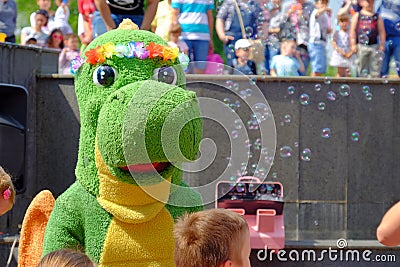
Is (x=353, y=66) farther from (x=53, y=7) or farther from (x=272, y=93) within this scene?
(x=53, y=7)

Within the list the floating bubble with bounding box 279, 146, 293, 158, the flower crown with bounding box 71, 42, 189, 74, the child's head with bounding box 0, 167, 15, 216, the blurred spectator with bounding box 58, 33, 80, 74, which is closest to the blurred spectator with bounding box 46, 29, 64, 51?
the blurred spectator with bounding box 58, 33, 80, 74

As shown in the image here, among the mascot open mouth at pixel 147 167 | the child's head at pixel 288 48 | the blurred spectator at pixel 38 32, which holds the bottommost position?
the mascot open mouth at pixel 147 167

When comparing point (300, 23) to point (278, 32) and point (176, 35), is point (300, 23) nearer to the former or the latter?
point (278, 32)

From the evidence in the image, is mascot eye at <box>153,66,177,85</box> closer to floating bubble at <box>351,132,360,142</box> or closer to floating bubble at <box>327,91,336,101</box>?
floating bubble at <box>327,91,336,101</box>

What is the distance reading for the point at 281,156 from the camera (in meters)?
6.62

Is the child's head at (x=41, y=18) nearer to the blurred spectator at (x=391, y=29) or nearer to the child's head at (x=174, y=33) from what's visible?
the child's head at (x=174, y=33)

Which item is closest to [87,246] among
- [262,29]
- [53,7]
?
[262,29]

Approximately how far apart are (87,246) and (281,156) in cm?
267

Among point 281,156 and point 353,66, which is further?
point 353,66

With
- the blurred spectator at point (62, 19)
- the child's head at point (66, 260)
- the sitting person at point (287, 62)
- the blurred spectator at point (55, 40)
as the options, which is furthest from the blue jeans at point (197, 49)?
the child's head at point (66, 260)

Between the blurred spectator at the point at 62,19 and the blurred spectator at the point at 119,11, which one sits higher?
the blurred spectator at the point at 62,19

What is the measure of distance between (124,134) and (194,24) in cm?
408

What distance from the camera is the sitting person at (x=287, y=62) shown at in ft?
24.7

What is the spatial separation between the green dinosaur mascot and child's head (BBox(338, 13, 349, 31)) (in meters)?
4.16
